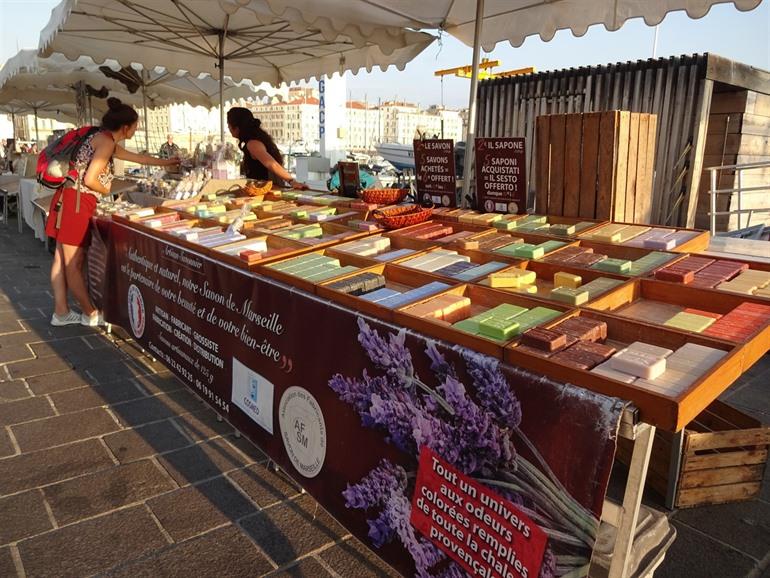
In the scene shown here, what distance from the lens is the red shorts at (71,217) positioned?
14.7ft

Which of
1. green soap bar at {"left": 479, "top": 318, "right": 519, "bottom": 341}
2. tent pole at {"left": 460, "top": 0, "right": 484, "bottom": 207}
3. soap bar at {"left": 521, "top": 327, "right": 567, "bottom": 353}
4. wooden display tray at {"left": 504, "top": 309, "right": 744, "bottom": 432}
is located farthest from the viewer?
tent pole at {"left": 460, "top": 0, "right": 484, "bottom": 207}

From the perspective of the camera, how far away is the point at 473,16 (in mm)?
4590

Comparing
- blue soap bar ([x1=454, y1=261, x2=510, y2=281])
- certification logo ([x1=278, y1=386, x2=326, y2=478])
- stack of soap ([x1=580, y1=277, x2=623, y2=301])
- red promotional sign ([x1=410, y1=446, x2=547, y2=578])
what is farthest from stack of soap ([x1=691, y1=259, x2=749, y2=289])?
certification logo ([x1=278, y1=386, x2=326, y2=478])

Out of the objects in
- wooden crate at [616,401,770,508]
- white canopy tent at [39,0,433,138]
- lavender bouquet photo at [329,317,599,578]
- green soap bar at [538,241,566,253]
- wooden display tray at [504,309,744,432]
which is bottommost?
wooden crate at [616,401,770,508]

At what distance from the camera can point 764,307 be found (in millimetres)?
1738

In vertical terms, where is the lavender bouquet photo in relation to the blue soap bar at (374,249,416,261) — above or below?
below

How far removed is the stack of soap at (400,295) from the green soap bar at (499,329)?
1.18 feet

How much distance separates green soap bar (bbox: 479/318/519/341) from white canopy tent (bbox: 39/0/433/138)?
3.68 m

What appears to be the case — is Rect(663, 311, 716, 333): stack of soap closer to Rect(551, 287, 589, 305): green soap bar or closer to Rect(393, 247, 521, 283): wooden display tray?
Rect(551, 287, 589, 305): green soap bar

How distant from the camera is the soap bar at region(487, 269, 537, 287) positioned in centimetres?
211

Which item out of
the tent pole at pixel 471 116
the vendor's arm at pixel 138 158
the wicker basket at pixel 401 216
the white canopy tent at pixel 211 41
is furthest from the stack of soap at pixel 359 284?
the vendor's arm at pixel 138 158

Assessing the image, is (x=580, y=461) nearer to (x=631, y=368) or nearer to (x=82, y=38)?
(x=631, y=368)

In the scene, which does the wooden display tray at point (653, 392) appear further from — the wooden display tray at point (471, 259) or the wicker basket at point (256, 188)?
the wicker basket at point (256, 188)

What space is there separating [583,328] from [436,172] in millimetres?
2412
